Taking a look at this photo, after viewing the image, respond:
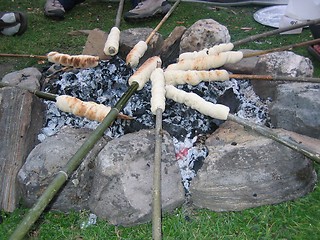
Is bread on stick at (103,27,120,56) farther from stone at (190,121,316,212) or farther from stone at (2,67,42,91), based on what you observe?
stone at (190,121,316,212)

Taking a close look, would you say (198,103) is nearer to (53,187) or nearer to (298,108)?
(298,108)

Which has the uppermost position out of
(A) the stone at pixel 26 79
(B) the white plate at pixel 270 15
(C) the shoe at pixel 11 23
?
(A) the stone at pixel 26 79

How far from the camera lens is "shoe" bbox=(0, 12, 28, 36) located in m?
4.71

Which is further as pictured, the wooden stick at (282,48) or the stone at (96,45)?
the stone at (96,45)

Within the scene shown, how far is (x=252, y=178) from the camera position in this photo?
2.33 m

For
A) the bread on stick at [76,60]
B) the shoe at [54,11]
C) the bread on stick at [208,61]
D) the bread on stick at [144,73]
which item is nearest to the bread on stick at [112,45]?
the bread on stick at [76,60]

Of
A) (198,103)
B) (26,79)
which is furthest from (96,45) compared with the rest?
(198,103)

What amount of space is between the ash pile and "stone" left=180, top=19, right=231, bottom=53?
36 cm

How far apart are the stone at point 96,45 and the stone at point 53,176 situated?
1.04 m

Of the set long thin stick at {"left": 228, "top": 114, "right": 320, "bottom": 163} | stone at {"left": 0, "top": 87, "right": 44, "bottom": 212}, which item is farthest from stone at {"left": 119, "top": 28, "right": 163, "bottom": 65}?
long thin stick at {"left": 228, "top": 114, "right": 320, "bottom": 163}

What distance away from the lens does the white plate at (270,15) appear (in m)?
4.71

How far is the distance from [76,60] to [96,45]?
12.3 inches

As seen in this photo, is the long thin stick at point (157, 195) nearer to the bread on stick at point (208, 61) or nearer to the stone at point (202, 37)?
the bread on stick at point (208, 61)

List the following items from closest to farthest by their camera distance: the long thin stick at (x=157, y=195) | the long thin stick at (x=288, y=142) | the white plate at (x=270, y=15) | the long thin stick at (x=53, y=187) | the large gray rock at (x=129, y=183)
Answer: the long thin stick at (x=53, y=187) → the long thin stick at (x=157, y=195) → the long thin stick at (x=288, y=142) → the large gray rock at (x=129, y=183) → the white plate at (x=270, y=15)
